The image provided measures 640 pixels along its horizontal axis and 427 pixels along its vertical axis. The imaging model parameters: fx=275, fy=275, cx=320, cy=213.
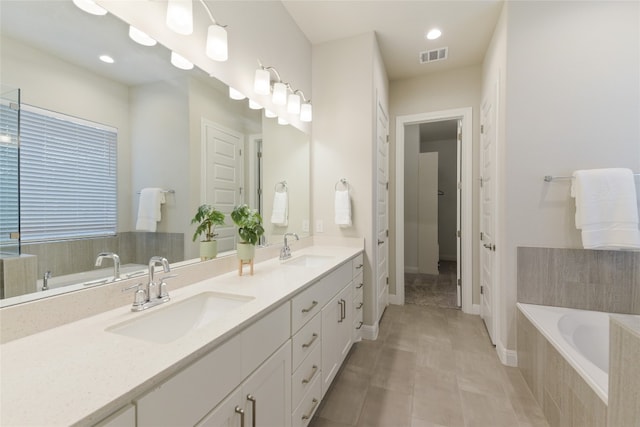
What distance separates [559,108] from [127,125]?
269 centimetres

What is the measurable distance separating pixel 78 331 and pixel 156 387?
1.40ft

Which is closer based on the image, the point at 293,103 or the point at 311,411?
the point at 311,411

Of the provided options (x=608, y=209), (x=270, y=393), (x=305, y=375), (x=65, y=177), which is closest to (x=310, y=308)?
(x=305, y=375)

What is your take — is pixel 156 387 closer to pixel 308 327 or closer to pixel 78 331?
pixel 78 331

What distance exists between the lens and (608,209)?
1.74 meters

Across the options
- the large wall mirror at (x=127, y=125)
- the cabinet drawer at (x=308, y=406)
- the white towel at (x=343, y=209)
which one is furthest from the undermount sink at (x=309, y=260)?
the cabinet drawer at (x=308, y=406)

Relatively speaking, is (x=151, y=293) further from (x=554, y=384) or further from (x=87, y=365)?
(x=554, y=384)

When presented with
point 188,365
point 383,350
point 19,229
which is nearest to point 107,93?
point 19,229

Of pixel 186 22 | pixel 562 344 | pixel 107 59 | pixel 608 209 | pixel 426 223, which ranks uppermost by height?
pixel 186 22

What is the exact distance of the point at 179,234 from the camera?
138cm

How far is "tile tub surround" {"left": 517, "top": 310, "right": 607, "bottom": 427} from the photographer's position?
121 cm

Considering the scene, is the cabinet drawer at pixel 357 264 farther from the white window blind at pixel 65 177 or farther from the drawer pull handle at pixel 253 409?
the white window blind at pixel 65 177

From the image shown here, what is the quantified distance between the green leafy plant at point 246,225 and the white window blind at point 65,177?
60cm

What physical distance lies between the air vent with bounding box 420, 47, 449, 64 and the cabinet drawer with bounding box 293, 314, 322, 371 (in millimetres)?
2841
